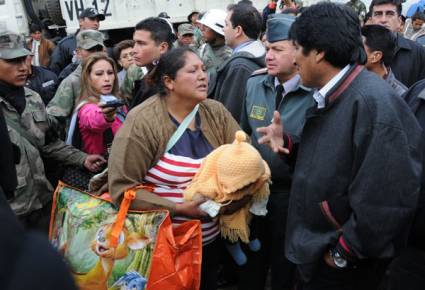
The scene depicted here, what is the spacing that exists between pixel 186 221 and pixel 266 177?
0.51 metres

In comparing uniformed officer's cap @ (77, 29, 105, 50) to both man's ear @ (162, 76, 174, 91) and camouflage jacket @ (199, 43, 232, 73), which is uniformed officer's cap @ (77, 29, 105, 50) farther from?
man's ear @ (162, 76, 174, 91)

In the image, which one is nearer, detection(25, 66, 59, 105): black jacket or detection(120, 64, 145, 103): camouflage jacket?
detection(120, 64, 145, 103): camouflage jacket

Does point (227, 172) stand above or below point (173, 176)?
above

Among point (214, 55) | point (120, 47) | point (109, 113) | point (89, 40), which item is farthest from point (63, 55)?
point (109, 113)

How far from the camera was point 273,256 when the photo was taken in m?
3.21

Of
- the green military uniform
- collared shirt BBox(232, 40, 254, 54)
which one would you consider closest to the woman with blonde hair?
collared shirt BBox(232, 40, 254, 54)

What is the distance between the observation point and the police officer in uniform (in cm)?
296

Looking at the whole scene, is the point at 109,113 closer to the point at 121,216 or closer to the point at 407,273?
the point at 121,216

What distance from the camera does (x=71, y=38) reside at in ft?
23.1

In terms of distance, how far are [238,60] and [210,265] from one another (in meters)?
1.65

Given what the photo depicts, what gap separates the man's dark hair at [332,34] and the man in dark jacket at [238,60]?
1.58m

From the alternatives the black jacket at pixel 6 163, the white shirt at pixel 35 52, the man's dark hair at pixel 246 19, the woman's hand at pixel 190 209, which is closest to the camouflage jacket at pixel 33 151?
the black jacket at pixel 6 163

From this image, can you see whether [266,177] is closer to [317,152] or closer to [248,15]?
[317,152]

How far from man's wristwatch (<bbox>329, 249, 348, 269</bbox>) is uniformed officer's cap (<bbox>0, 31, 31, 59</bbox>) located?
2.73m
